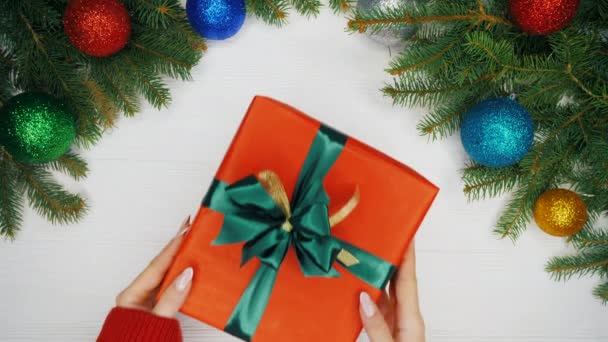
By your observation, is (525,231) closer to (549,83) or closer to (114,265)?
(549,83)

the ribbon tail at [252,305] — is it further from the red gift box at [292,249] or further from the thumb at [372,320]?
the thumb at [372,320]

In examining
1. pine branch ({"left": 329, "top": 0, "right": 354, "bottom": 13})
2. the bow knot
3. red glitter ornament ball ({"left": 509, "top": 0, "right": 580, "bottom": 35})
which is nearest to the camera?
the bow knot

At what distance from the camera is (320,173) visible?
2.62 ft

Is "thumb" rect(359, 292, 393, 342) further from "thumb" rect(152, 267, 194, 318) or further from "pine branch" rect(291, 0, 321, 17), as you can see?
"pine branch" rect(291, 0, 321, 17)

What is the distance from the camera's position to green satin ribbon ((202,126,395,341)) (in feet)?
2.44

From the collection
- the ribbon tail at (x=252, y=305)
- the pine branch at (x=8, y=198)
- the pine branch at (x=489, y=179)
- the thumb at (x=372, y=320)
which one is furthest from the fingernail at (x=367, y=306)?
the pine branch at (x=8, y=198)

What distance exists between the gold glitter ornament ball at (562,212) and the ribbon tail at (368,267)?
1.38 feet

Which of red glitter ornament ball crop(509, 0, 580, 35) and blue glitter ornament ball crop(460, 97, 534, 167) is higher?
red glitter ornament ball crop(509, 0, 580, 35)

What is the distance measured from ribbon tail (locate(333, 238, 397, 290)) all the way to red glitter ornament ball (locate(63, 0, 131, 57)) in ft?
1.87

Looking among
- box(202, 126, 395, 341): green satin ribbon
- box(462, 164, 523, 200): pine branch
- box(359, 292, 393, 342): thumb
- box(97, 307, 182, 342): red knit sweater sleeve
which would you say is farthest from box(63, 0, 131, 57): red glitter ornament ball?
box(462, 164, 523, 200): pine branch

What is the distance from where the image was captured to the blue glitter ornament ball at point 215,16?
958 mm

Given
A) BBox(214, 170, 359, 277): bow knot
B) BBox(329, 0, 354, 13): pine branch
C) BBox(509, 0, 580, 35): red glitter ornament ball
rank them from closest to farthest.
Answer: BBox(214, 170, 359, 277): bow knot → BBox(509, 0, 580, 35): red glitter ornament ball → BBox(329, 0, 354, 13): pine branch

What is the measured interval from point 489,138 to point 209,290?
589 mm

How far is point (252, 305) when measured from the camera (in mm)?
821
